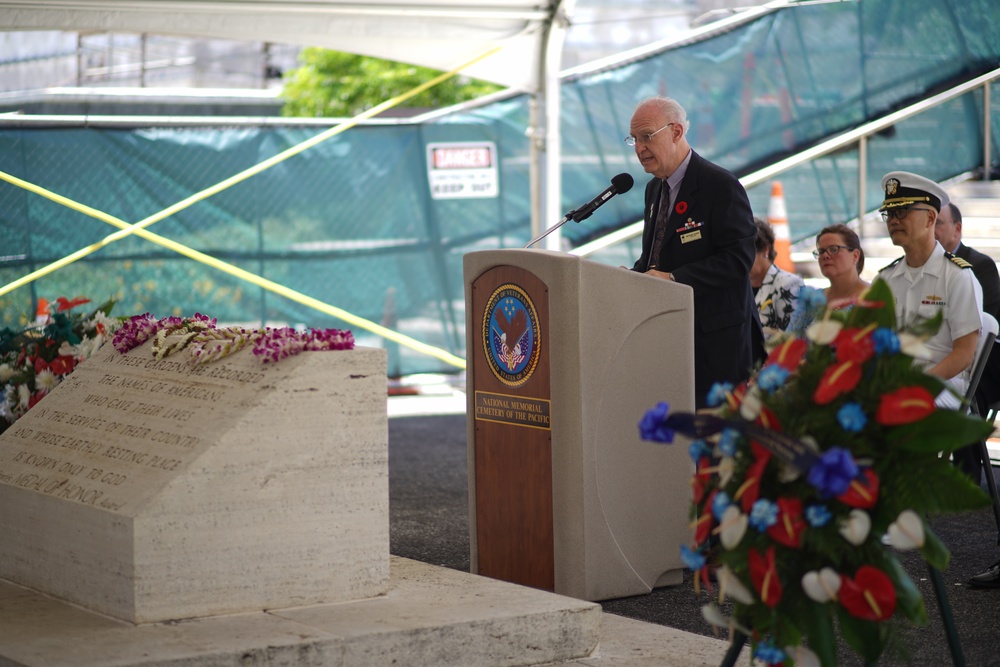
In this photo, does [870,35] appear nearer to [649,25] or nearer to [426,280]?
[426,280]

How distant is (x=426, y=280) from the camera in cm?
1199

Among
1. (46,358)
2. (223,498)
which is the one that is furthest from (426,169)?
(223,498)

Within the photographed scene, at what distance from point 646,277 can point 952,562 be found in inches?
75.2

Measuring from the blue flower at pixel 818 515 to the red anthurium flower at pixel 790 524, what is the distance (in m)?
0.02

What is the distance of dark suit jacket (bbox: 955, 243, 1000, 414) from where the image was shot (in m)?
5.41

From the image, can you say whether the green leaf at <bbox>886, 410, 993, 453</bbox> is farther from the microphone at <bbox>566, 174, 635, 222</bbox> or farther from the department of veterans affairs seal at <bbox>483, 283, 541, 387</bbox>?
the microphone at <bbox>566, 174, 635, 222</bbox>

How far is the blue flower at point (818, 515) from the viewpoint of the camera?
269 centimetres

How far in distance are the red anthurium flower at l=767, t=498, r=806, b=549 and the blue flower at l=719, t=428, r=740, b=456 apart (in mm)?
163

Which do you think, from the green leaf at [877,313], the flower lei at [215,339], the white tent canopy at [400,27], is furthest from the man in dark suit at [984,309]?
the white tent canopy at [400,27]

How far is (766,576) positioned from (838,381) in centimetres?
43

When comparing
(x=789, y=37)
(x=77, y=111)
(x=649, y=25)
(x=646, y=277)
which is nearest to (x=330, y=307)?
(x=789, y=37)

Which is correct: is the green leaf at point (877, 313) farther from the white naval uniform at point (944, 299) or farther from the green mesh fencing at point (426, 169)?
the green mesh fencing at point (426, 169)

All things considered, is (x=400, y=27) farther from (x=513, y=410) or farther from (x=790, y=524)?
(x=790, y=524)

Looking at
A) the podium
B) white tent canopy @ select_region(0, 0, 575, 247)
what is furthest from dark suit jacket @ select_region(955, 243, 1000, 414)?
white tent canopy @ select_region(0, 0, 575, 247)
